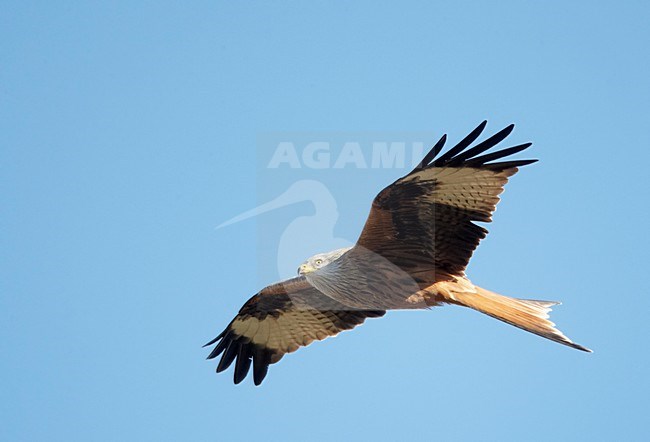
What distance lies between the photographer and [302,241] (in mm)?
9133

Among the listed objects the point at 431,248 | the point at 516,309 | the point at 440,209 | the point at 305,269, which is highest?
the point at 440,209

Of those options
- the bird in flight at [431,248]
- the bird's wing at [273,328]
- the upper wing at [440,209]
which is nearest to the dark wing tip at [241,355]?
the bird's wing at [273,328]

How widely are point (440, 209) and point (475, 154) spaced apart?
1.97 feet

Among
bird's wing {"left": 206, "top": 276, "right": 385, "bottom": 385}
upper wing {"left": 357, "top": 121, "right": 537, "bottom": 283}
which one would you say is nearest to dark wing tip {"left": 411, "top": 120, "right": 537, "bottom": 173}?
upper wing {"left": 357, "top": 121, "right": 537, "bottom": 283}

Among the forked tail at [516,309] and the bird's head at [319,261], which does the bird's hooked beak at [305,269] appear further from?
the forked tail at [516,309]

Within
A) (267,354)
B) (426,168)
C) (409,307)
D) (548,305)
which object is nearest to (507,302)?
(548,305)

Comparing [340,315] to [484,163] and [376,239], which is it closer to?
[376,239]

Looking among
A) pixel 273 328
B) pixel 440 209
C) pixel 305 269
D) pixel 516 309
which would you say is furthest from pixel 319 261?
pixel 516 309

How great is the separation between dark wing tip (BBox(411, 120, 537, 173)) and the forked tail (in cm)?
119

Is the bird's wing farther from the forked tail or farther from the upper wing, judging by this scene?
the forked tail

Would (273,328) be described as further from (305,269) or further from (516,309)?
(516,309)

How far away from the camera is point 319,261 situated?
805 cm

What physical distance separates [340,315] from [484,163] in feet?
8.85

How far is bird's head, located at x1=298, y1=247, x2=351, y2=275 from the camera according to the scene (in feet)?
26.0
